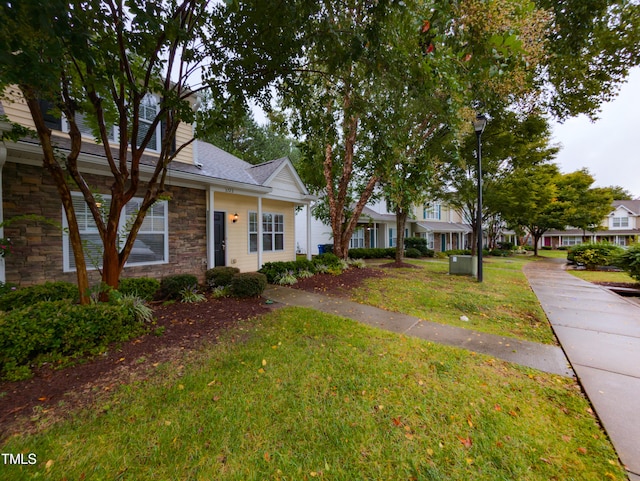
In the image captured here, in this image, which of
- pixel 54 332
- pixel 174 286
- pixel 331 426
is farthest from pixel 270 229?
pixel 331 426

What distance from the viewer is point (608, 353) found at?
3.76 meters

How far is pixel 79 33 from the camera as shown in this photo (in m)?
2.38

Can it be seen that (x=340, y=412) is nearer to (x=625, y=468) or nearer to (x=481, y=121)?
(x=625, y=468)

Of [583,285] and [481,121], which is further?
[583,285]

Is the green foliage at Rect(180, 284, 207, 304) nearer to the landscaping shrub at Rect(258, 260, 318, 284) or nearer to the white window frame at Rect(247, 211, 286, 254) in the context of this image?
the landscaping shrub at Rect(258, 260, 318, 284)

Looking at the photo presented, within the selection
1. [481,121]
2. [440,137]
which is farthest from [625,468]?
[440,137]

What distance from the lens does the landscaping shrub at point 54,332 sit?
304 cm

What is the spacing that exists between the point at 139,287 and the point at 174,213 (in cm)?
277

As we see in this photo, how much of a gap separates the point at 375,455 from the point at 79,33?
4444 millimetres

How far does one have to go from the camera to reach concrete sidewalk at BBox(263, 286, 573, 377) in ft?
11.9

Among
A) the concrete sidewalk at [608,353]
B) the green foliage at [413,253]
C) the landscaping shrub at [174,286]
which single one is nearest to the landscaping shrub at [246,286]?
the landscaping shrub at [174,286]

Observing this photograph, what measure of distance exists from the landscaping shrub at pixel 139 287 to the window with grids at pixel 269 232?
186 inches

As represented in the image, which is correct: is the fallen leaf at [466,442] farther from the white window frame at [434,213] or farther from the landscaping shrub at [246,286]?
the white window frame at [434,213]

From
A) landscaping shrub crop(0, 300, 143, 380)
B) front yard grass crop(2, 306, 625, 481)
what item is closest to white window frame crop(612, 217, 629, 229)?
front yard grass crop(2, 306, 625, 481)
